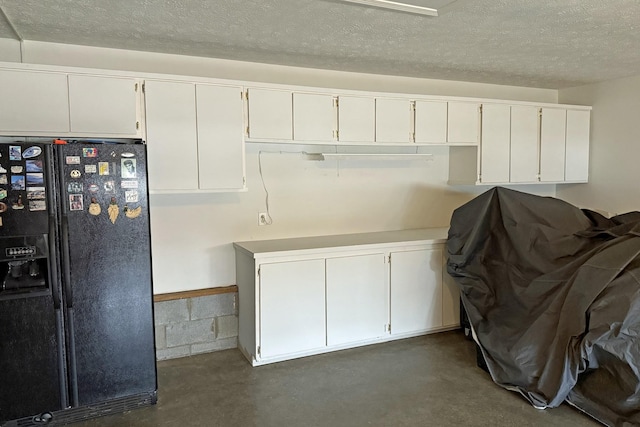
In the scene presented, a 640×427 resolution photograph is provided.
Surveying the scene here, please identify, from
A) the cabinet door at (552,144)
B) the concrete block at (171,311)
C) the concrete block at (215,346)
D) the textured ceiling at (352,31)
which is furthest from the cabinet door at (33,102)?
the cabinet door at (552,144)

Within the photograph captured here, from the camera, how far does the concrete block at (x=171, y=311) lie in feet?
12.6

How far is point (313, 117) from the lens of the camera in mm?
3832

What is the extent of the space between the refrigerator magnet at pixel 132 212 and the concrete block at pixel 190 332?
1301mm

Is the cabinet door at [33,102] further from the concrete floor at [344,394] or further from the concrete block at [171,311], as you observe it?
the concrete floor at [344,394]

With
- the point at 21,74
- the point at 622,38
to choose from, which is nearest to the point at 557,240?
the point at 622,38

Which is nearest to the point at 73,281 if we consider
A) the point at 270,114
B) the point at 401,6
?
the point at 270,114

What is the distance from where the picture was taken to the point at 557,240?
10.8ft

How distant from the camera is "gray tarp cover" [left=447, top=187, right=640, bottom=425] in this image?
8.87 ft

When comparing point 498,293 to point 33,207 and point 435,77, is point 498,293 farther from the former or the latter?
point 33,207

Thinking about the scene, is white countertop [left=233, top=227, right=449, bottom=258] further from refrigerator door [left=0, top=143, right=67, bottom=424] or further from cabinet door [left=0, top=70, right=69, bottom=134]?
cabinet door [left=0, top=70, right=69, bottom=134]

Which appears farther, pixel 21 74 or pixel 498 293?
pixel 498 293

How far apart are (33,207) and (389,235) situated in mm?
2885

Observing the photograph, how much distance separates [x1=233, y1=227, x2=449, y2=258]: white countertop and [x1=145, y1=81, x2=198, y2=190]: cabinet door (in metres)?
0.73

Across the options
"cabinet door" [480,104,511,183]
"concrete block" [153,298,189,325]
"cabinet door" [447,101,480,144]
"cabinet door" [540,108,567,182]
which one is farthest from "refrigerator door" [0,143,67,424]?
"cabinet door" [540,108,567,182]
